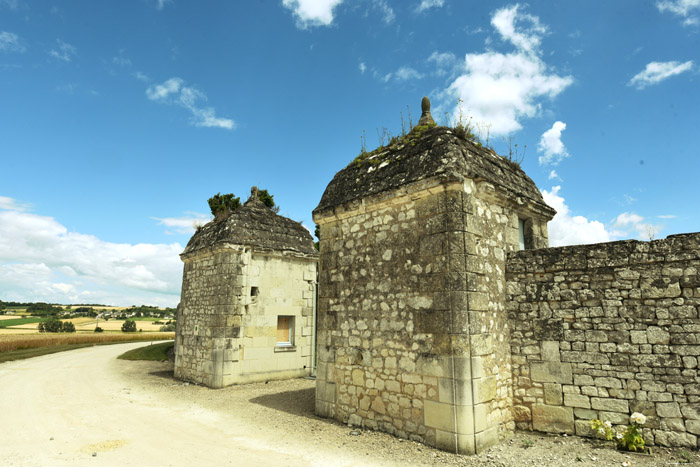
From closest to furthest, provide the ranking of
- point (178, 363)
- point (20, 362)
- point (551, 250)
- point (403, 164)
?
point (551, 250), point (403, 164), point (178, 363), point (20, 362)

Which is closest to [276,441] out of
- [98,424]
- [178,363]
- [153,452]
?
[153,452]

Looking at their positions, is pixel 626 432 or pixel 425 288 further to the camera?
pixel 425 288

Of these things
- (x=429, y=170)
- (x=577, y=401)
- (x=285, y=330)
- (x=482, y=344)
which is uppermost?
(x=429, y=170)

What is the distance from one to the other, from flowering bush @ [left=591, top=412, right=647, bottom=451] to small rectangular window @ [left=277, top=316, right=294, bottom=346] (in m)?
9.01

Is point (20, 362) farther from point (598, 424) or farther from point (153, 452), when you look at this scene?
point (598, 424)

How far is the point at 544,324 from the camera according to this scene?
6.20m

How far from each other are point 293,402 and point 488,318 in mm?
5275

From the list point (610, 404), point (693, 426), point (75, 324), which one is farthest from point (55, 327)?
point (693, 426)

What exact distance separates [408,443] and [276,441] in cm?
211

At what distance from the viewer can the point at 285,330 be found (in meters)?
12.6

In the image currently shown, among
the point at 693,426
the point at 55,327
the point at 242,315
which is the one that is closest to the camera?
the point at 693,426

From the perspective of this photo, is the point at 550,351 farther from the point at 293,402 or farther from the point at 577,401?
the point at 293,402

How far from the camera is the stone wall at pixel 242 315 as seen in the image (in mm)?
11195

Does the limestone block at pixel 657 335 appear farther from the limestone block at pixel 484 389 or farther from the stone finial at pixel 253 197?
the stone finial at pixel 253 197
